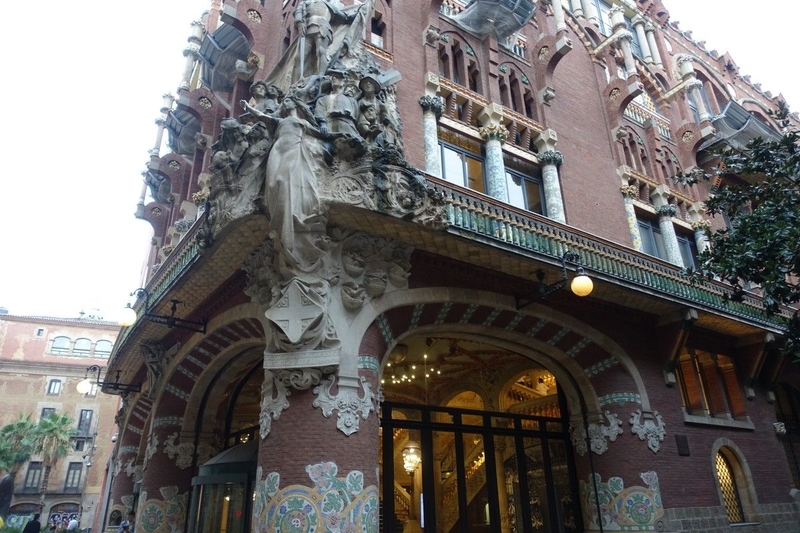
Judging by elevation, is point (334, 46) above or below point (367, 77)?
above

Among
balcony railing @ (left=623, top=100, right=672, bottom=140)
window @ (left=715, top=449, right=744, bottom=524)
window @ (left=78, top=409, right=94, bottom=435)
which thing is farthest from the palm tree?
window @ (left=715, top=449, right=744, bottom=524)

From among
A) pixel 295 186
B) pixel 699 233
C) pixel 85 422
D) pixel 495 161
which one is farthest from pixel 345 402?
pixel 85 422

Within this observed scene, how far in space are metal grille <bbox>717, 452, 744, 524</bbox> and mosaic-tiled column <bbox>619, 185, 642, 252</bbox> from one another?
237 inches

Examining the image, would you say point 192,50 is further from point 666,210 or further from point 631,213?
point 666,210

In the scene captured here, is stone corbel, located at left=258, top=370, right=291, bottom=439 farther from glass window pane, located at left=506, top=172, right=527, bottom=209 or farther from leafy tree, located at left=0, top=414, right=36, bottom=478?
leafy tree, located at left=0, top=414, right=36, bottom=478

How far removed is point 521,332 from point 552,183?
4.80 meters

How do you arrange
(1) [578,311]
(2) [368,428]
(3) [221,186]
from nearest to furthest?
(2) [368,428] < (3) [221,186] < (1) [578,311]

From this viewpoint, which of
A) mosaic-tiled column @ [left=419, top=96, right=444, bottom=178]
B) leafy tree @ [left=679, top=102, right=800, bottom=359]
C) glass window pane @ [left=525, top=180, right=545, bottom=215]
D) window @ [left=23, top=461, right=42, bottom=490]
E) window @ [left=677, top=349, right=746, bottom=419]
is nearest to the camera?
leafy tree @ [left=679, top=102, right=800, bottom=359]

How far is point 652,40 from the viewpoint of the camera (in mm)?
23578

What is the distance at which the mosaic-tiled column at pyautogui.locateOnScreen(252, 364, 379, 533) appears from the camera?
8414 mm

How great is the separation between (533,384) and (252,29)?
12.4 meters

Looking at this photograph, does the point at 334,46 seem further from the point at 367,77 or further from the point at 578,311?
the point at 578,311

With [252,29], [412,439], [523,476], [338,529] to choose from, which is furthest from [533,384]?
[252,29]

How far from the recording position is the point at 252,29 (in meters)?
15.2
